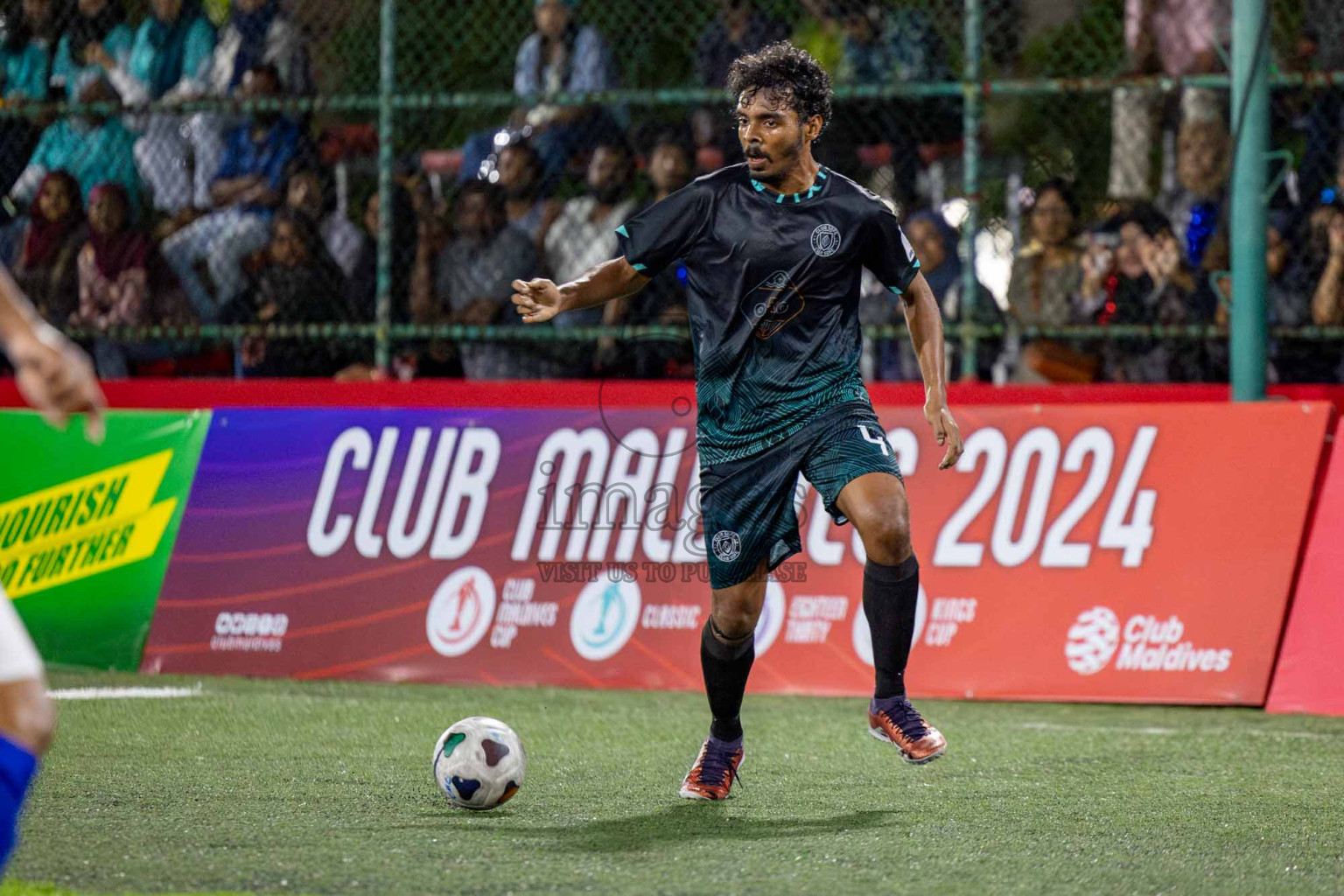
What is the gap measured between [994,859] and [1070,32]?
6.54m

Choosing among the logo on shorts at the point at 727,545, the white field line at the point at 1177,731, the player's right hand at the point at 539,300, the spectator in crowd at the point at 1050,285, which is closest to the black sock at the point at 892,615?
the logo on shorts at the point at 727,545

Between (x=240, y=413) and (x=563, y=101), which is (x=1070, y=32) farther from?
(x=240, y=413)

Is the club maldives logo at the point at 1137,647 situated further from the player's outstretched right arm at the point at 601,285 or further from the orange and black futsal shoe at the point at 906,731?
the player's outstretched right arm at the point at 601,285

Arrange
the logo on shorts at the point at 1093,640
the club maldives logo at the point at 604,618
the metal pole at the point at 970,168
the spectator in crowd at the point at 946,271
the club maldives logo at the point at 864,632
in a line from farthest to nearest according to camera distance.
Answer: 1. the spectator in crowd at the point at 946,271
2. the metal pole at the point at 970,168
3. the club maldives logo at the point at 604,618
4. the club maldives logo at the point at 864,632
5. the logo on shorts at the point at 1093,640

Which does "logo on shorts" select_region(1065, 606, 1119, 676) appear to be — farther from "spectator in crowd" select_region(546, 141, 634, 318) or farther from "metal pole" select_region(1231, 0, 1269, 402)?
"spectator in crowd" select_region(546, 141, 634, 318)

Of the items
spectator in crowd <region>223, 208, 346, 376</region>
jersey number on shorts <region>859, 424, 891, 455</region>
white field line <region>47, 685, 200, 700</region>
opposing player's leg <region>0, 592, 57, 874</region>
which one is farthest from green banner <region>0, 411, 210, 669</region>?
opposing player's leg <region>0, 592, 57, 874</region>

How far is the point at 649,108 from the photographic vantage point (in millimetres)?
10297

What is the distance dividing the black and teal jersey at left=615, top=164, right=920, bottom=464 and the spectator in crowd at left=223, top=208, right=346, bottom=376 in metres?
4.83

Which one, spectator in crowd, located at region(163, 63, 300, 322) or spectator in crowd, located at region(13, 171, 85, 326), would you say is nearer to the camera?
spectator in crowd, located at region(163, 63, 300, 322)

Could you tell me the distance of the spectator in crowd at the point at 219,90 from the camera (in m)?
10.5

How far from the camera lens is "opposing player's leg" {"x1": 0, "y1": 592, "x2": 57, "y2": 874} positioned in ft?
10.00

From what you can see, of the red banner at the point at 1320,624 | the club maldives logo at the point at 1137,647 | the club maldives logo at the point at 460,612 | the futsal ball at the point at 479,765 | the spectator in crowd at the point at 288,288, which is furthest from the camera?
the spectator in crowd at the point at 288,288

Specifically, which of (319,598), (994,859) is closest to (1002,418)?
(319,598)

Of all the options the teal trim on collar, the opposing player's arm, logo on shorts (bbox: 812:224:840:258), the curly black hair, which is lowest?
logo on shorts (bbox: 812:224:840:258)
